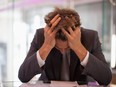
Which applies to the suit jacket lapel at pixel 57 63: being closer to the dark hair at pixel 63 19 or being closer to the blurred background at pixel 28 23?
the dark hair at pixel 63 19

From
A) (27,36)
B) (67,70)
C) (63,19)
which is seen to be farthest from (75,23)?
(27,36)

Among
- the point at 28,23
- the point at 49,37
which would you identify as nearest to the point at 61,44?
the point at 49,37

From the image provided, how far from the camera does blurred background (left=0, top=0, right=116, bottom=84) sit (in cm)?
207

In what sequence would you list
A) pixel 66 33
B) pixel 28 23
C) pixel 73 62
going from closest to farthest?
pixel 66 33 → pixel 73 62 → pixel 28 23

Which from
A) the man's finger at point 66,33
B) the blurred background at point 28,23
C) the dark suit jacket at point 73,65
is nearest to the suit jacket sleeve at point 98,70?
the dark suit jacket at point 73,65

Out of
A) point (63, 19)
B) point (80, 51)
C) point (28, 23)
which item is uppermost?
point (63, 19)

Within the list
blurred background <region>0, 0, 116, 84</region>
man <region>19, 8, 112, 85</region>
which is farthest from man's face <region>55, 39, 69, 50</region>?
blurred background <region>0, 0, 116, 84</region>

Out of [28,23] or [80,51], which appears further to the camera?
[28,23]

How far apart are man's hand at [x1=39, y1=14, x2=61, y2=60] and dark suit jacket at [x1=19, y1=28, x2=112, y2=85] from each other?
4 centimetres

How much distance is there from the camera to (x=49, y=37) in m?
0.90

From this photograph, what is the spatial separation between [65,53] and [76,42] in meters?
0.11

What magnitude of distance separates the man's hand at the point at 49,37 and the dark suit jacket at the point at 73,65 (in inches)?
1.5

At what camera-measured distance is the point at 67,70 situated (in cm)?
98

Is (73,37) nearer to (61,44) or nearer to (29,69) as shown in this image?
(61,44)
